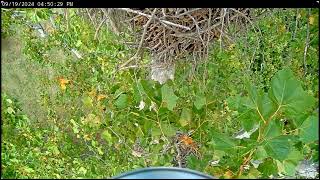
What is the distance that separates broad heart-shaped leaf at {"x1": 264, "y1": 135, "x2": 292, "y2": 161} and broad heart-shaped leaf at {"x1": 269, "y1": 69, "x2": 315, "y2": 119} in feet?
0.15

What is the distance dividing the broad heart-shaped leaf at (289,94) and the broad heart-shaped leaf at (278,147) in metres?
0.05

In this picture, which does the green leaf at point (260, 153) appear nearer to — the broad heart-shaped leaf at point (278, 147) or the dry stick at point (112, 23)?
the broad heart-shaped leaf at point (278, 147)

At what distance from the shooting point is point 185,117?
105 cm

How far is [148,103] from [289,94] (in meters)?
0.35

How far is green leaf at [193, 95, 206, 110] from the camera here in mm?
1081

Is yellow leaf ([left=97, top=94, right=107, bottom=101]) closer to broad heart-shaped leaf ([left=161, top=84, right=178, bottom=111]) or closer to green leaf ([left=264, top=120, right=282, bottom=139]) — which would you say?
broad heart-shaped leaf ([left=161, top=84, right=178, bottom=111])

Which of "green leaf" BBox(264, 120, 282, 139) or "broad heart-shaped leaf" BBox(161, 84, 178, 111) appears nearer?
"green leaf" BBox(264, 120, 282, 139)

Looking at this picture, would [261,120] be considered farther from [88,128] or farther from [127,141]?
[88,128]

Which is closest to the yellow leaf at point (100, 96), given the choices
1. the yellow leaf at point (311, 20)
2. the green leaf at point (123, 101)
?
the green leaf at point (123, 101)

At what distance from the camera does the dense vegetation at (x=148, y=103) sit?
0.72m

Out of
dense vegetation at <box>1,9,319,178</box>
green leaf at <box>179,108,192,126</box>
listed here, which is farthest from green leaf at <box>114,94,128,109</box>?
green leaf at <box>179,108,192,126</box>

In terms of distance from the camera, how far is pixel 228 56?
1.49 meters

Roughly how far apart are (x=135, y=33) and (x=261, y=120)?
0.57 m

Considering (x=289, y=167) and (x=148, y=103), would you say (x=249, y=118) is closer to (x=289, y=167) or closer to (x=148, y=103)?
(x=289, y=167)
